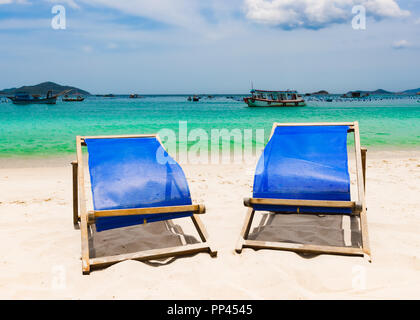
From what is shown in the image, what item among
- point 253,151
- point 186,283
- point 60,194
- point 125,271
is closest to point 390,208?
point 186,283

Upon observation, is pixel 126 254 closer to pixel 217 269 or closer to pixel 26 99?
pixel 217 269

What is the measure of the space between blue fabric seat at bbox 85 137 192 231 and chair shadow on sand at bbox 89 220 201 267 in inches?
19.3

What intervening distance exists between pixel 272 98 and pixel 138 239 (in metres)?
49.1

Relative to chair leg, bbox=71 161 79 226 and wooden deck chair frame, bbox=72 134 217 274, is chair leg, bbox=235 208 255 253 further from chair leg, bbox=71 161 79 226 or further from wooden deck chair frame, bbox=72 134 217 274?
chair leg, bbox=71 161 79 226

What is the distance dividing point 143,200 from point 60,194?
2.86 metres

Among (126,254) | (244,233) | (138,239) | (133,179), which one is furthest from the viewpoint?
(138,239)

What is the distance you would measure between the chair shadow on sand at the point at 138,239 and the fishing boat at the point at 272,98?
152 ft

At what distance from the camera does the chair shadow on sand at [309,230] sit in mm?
3525

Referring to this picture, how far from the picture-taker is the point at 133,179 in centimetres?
329

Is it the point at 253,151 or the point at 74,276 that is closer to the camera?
the point at 74,276

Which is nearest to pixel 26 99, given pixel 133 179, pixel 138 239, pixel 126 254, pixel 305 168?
pixel 138 239
